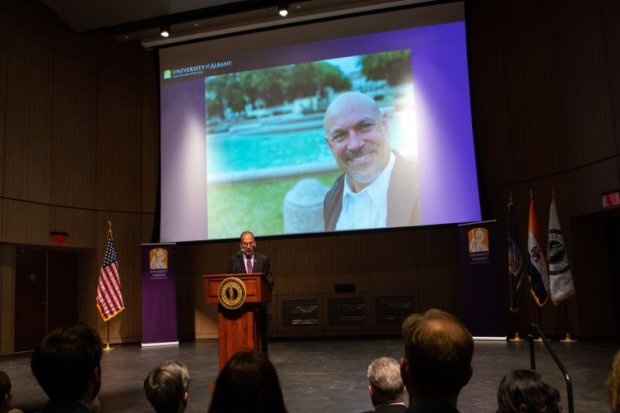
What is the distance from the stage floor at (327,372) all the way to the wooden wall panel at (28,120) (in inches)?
104

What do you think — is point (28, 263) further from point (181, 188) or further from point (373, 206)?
point (373, 206)

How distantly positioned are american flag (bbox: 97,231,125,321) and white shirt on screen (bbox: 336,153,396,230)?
379 cm

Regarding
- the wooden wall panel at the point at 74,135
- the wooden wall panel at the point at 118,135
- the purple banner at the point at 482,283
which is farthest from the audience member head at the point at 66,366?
the wooden wall panel at the point at 118,135

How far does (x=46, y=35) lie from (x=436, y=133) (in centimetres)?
661

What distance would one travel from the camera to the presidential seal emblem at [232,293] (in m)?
4.40

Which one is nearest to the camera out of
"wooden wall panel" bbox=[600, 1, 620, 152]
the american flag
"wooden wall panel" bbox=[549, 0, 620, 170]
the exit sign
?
the exit sign

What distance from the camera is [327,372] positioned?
5.39 m

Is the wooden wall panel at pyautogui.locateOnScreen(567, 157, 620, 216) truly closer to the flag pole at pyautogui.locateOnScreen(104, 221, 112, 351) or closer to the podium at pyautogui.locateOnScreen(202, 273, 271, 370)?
the podium at pyautogui.locateOnScreen(202, 273, 271, 370)

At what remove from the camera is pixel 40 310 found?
8.70 m

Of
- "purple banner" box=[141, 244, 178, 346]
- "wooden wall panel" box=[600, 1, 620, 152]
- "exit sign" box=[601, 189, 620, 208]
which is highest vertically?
"wooden wall panel" box=[600, 1, 620, 152]

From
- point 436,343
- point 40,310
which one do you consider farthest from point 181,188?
point 436,343

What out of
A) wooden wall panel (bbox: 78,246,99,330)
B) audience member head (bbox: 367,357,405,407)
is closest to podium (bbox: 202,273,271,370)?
audience member head (bbox: 367,357,405,407)

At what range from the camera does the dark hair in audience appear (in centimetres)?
123

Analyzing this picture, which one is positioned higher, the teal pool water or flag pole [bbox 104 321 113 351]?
the teal pool water
